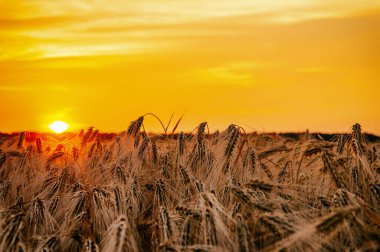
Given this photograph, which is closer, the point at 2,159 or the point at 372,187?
the point at 372,187

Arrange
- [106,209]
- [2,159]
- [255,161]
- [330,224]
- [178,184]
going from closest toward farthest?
[330,224] → [106,209] → [178,184] → [255,161] → [2,159]

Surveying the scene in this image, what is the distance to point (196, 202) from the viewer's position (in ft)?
12.6

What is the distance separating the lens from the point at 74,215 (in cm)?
441

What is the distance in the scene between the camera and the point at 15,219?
11.5ft

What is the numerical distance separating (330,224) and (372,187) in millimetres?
1174

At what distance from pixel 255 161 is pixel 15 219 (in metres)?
2.52

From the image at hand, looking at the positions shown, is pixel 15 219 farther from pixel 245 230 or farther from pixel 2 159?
pixel 2 159

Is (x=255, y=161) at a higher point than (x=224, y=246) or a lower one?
higher

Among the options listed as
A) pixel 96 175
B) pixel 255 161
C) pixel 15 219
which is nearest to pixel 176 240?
pixel 15 219

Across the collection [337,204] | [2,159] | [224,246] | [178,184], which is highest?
[2,159]

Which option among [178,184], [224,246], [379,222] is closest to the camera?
[379,222]

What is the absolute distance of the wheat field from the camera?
10.5 feet

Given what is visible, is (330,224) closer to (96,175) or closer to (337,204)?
(337,204)

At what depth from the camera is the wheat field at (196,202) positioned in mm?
3211
